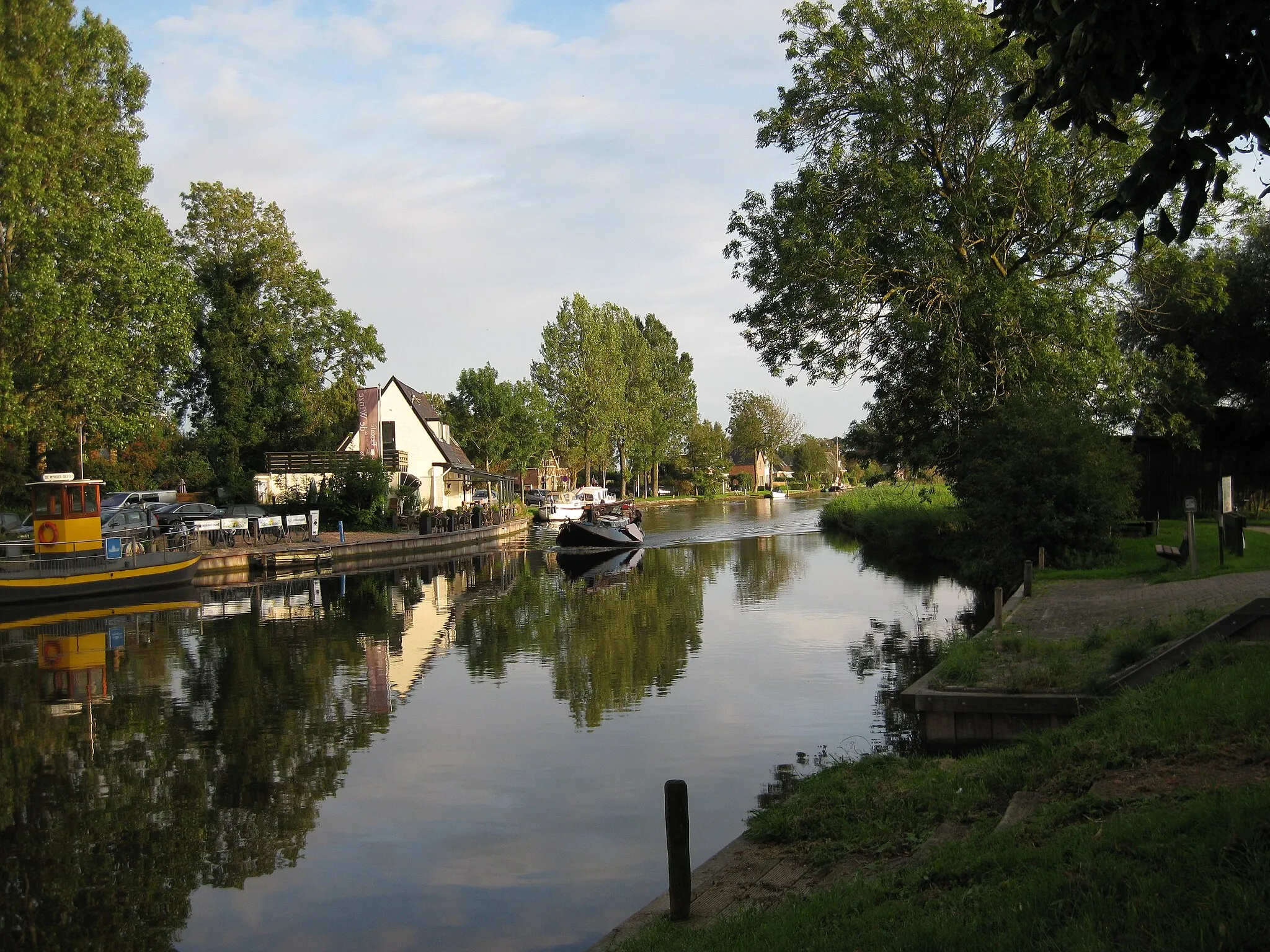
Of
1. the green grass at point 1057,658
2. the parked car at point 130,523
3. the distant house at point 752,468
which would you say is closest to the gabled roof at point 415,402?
the parked car at point 130,523

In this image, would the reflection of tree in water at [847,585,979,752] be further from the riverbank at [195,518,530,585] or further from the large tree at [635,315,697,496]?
the large tree at [635,315,697,496]

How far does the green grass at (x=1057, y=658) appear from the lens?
34.9 ft

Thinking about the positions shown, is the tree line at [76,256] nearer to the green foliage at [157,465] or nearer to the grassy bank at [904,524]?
the green foliage at [157,465]

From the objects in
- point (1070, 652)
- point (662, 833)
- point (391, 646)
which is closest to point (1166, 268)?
point (1070, 652)

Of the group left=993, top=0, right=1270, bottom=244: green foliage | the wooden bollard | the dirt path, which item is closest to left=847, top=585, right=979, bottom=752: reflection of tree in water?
the dirt path

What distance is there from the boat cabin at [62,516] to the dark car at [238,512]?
14441 mm

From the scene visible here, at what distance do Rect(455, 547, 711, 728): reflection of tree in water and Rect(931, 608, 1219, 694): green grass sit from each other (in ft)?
15.0

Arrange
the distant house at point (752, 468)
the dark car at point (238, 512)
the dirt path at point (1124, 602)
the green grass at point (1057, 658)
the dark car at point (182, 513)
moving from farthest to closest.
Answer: the distant house at point (752, 468)
the dark car at point (238, 512)
the dark car at point (182, 513)
the dirt path at point (1124, 602)
the green grass at point (1057, 658)

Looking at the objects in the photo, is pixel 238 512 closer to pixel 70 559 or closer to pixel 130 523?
pixel 130 523

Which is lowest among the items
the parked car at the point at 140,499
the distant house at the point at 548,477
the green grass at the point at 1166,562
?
the green grass at the point at 1166,562

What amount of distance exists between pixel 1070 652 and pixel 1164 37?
8.82 meters

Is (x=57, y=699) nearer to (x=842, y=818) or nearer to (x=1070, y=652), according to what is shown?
(x=842, y=818)

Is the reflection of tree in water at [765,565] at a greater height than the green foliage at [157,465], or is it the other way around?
the green foliage at [157,465]

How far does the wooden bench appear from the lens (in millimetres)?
19781
